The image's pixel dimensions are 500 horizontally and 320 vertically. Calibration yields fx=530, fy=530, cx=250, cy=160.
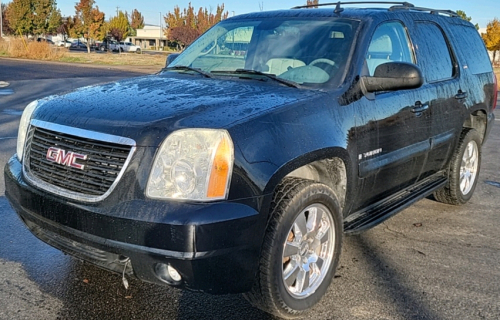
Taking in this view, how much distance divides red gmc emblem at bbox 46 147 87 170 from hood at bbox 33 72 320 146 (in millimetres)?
161

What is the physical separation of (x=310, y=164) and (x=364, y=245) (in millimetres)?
1381

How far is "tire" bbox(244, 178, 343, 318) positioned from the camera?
289 centimetres

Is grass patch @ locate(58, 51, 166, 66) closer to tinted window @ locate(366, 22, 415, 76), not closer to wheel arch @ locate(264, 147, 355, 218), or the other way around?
tinted window @ locate(366, 22, 415, 76)

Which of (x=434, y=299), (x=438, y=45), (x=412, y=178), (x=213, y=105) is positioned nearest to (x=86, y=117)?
(x=213, y=105)

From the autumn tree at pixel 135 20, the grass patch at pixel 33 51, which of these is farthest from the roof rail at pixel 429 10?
the autumn tree at pixel 135 20

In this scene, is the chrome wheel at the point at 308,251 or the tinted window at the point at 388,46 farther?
the tinted window at the point at 388,46

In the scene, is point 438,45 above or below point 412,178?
above

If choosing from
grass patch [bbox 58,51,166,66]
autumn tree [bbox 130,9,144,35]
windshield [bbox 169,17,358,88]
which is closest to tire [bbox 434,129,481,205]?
windshield [bbox 169,17,358,88]

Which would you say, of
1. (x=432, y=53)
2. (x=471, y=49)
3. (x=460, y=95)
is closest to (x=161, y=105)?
(x=432, y=53)

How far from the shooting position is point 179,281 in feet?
8.91

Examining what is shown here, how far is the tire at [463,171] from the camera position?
528 cm

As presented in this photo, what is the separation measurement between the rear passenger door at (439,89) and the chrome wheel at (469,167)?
52 cm

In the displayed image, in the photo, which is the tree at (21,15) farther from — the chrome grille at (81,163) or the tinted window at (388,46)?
the chrome grille at (81,163)

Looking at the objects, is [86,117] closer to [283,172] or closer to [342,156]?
[283,172]
